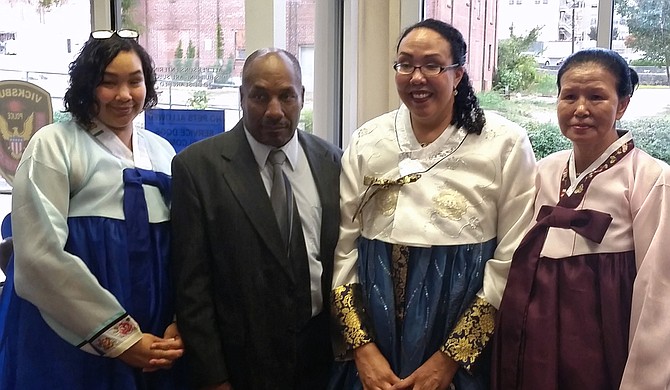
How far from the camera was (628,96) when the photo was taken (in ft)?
5.16

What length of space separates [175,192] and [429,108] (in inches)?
25.9

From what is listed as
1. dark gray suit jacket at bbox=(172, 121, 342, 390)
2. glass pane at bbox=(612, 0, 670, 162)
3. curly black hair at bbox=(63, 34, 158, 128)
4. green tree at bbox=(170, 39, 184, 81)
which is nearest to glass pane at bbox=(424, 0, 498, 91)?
glass pane at bbox=(612, 0, 670, 162)

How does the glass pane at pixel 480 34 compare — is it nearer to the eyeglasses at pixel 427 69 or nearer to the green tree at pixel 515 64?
the green tree at pixel 515 64

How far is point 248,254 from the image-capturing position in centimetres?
166

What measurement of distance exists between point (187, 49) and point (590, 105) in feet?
6.42

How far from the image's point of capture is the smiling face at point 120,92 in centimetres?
175

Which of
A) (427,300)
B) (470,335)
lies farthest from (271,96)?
(470,335)

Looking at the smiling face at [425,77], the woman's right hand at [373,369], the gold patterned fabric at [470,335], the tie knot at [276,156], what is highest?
the smiling face at [425,77]

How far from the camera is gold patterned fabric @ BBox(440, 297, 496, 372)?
159 centimetres

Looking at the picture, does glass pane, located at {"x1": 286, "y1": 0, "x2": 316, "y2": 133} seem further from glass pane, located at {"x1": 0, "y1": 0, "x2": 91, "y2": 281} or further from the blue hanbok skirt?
the blue hanbok skirt

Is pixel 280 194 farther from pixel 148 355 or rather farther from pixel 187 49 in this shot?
pixel 187 49

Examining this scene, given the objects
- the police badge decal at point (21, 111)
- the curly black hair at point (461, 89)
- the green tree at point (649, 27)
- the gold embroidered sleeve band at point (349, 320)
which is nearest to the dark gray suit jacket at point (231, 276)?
the gold embroidered sleeve band at point (349, 320)

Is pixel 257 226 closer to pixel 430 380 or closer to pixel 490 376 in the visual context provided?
pixel 430 380

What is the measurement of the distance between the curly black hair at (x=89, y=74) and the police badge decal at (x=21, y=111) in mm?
700
